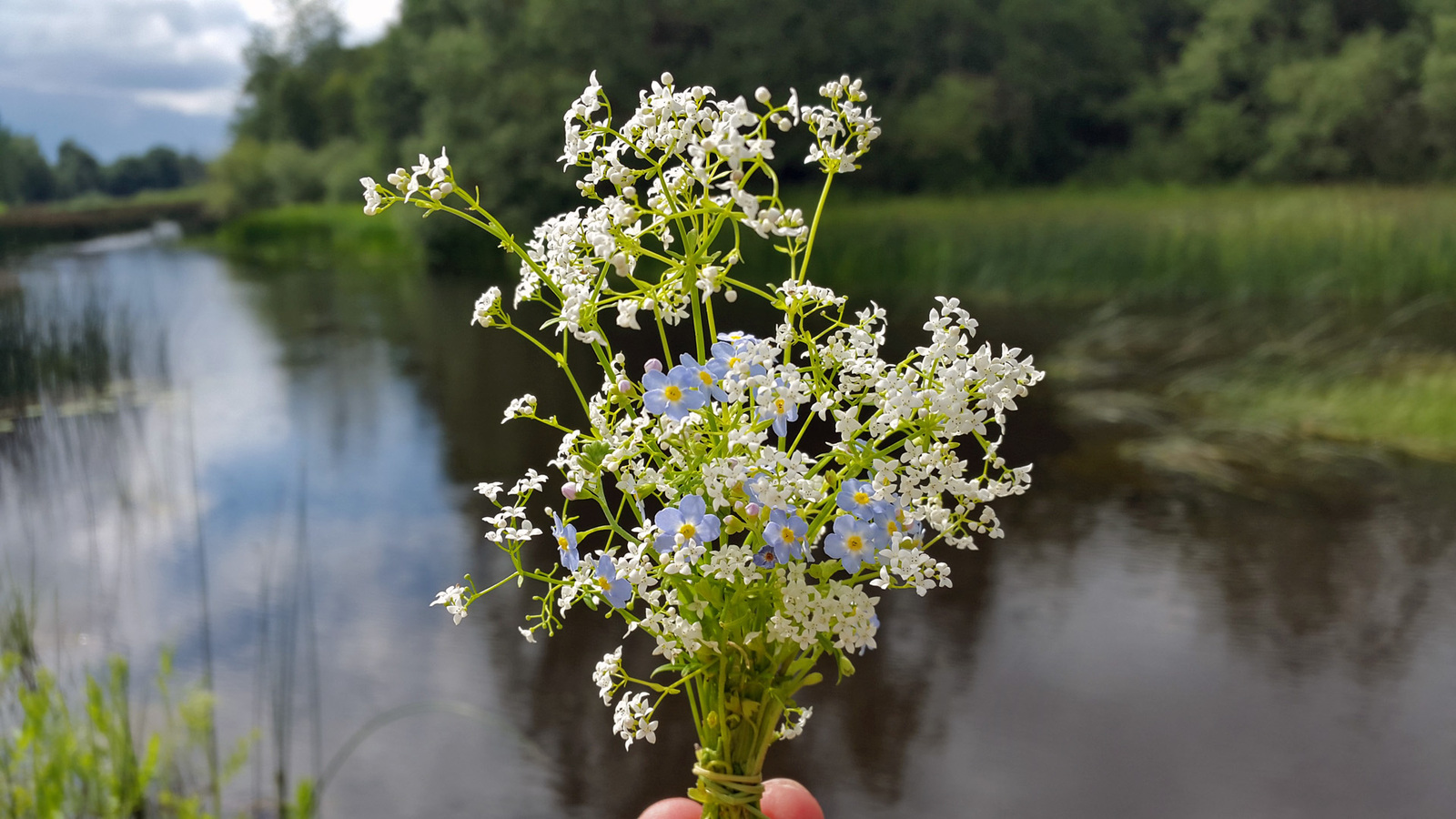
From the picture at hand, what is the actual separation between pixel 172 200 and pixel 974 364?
199 inches

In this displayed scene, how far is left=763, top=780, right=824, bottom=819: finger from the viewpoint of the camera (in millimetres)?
608

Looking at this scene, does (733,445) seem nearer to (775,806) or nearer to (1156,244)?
(775,806)

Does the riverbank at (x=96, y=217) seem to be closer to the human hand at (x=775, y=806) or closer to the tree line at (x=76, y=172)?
the tree line at (x=76, y=172)

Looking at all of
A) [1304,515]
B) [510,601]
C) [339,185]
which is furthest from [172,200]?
[1304,515]

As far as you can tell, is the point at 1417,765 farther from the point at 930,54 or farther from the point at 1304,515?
the point at 930,54

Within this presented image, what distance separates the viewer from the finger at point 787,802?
61cm

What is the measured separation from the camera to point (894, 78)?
524 centimetres

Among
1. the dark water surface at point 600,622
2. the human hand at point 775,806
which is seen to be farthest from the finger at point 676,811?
the dark water surface at point 600,622

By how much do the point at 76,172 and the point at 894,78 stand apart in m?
3.60

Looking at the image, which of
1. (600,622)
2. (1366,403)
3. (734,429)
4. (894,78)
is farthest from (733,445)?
(894,78)

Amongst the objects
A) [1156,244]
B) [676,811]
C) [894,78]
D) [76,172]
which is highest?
[894,78]

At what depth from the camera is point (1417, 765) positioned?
2.03 m

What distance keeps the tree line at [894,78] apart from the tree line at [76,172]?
1.47 feet

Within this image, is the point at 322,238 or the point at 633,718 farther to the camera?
the point at 322,238
